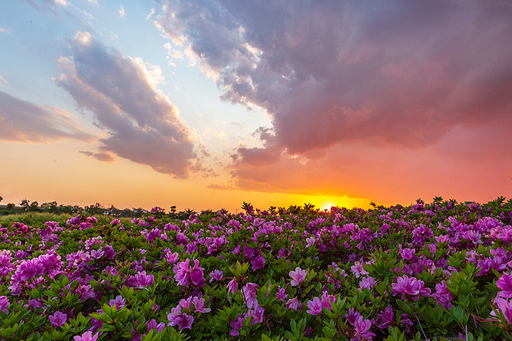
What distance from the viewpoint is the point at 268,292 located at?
2.64 m

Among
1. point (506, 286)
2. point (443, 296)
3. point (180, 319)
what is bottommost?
point (180, 319)

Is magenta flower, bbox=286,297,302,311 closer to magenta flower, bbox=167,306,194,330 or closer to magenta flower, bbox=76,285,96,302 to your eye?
magenta flower, bbox=167,306,194,330

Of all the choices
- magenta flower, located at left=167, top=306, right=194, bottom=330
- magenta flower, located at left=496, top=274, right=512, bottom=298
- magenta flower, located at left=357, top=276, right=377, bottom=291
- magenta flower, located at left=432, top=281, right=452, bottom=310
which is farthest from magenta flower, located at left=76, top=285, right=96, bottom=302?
magenta flower, located at left=496, top=274, right=512, bottom=298

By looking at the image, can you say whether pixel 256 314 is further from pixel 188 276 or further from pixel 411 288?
pixel 411 288

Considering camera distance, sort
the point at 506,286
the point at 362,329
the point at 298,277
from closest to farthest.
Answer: the point at 362,329 → the point at 506,286 → the point at 298,277

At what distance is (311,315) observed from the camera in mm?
2590

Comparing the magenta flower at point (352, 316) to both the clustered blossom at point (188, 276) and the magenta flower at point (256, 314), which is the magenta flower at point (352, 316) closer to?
the magenta flower at point (256, 314)

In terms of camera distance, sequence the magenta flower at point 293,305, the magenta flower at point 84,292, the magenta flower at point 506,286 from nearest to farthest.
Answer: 1. the magenta flower at point 506,286
2. the magenta flower at point 293,305
3. the magenta flower at point 84,292

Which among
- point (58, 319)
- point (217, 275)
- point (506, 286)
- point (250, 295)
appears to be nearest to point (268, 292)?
point (250, 295)

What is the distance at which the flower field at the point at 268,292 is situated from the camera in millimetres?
2355

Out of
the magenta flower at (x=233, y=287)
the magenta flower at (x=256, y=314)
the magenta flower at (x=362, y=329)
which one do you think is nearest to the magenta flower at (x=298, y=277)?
the magenta flower at (x=256, y=314)

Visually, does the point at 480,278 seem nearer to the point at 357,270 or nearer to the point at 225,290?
the point at 357,270

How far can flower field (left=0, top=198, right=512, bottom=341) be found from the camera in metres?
2.36

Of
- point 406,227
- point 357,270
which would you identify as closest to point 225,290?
point 357,270
